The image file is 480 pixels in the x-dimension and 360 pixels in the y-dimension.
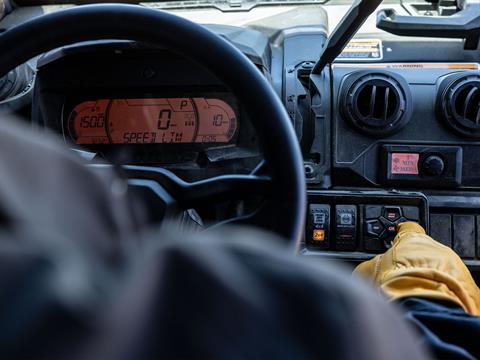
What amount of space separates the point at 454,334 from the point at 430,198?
102cm

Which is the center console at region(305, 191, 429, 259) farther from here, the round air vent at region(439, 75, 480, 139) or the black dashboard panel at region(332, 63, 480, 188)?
the round air vent at region(439, 75, 480, 139)

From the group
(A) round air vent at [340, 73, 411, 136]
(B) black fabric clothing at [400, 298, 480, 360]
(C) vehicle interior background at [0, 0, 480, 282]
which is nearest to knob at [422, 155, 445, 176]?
(C) vehicle interior background at [0, 0, 480, 282]

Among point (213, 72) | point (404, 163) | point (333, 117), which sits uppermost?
point (213, 72)

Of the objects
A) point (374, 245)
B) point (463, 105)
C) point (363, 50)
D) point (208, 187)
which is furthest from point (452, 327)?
point (363, 50)

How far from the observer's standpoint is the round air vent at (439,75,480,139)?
147 cm

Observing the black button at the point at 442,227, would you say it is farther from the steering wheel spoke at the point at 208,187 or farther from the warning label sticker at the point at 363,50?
the steering wheel spoke at the point at 208,187

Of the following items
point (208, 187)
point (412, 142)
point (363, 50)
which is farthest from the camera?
point (363, 50)

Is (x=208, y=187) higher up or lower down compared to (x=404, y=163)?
higher up

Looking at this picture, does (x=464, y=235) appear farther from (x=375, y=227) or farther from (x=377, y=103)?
(x=377, y=103)

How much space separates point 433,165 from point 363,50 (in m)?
0.39

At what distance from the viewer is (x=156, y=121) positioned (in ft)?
4.64

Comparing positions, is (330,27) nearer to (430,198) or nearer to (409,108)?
(409,108)

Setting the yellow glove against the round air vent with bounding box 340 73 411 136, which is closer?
the yellow glove

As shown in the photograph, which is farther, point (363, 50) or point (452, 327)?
point (363, 50)
